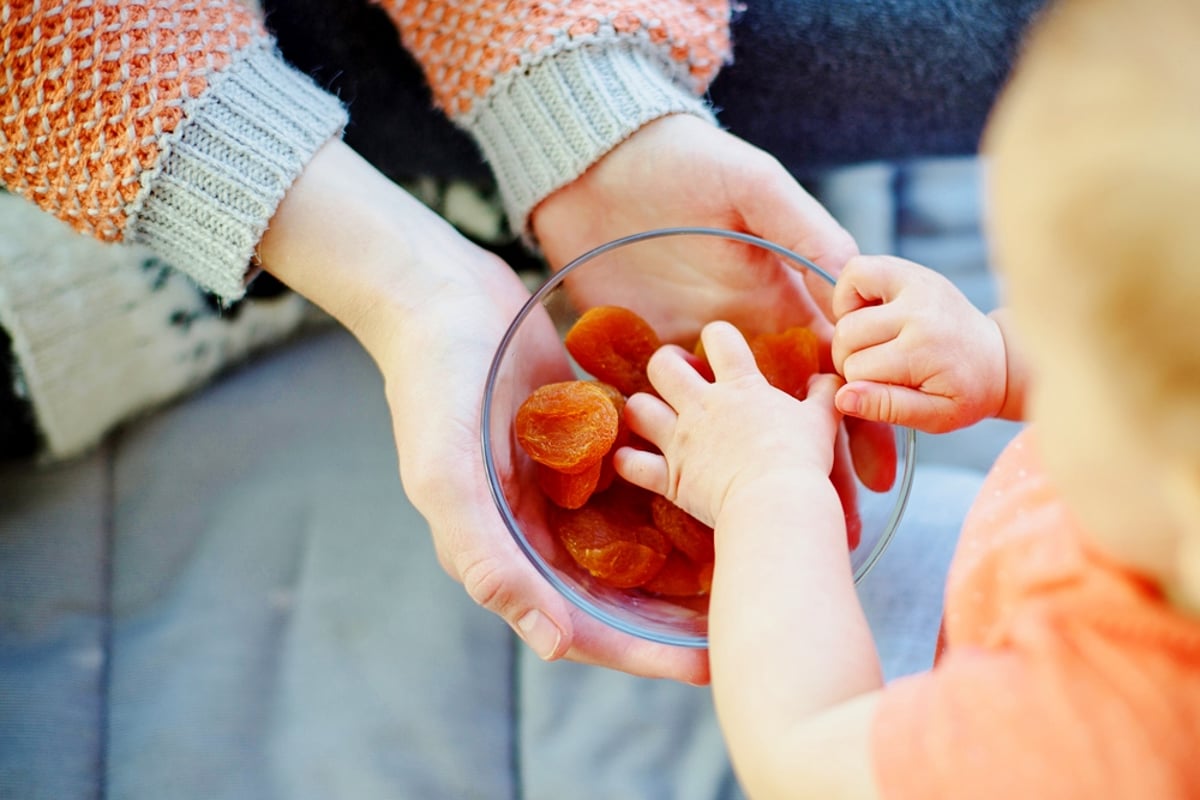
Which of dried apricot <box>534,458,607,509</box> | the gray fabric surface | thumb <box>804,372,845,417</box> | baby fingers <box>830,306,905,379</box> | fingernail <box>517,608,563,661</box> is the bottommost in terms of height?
the gray fabric surface

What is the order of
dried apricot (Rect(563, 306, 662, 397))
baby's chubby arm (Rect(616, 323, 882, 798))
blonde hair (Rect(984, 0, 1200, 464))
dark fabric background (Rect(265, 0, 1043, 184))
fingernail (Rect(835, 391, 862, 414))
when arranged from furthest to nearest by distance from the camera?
dark fabric background (Rect(265, 0, 1043, 184))
dried apricot (Rect(563, 306, 662, 397))
fingernail (Rect(835, 391, 862, 414))
baby's chubby arm (Rect(616, 323, 882, 798))
blonde hair (Rect(984, 0, 1200, 464))

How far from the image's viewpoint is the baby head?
346mm

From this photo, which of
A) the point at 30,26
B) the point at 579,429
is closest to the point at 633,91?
the point at 579,429

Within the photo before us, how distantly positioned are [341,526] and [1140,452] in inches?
27.6

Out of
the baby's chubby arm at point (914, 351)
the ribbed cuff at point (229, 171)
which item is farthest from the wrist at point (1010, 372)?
the ribbed cuff at point (229, 171)

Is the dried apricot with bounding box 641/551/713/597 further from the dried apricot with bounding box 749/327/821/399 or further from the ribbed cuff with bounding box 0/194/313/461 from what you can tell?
the ribbed cuff with bounding box 0/194/313/461

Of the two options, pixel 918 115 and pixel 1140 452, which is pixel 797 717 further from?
pixel 918 115

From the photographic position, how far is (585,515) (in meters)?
0.66

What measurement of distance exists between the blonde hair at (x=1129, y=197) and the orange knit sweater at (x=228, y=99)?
42 centimetres

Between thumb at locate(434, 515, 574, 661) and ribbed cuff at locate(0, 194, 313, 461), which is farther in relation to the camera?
ribbed cuff at locate(0, 194, 313, 461)

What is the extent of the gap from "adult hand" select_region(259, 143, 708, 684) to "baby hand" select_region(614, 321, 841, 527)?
103 mm

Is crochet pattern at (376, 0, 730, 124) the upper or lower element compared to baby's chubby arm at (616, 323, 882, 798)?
upper

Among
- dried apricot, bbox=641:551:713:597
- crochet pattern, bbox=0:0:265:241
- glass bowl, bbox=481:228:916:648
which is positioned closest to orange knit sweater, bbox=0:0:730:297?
crochet pattern, bbox=0:0:265:241

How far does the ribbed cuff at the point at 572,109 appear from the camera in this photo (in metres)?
0.75
